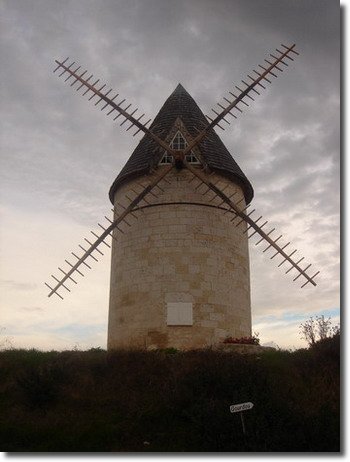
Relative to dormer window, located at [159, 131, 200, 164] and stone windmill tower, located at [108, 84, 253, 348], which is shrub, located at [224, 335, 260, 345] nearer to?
stone windmill tower, located at [108, 84, 253, 348]

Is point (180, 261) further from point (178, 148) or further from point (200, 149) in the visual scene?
point (200, 149)

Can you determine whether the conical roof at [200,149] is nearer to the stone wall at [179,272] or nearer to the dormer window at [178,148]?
the dormer window at [178,148]

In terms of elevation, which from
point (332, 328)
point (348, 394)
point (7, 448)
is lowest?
point (7, 448)

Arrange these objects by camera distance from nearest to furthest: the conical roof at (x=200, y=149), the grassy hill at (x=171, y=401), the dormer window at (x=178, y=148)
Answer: the grassy hill at (x=171, y=401), the dormer window at (x=178, y=148), the conical roof at (x=200, y=149)

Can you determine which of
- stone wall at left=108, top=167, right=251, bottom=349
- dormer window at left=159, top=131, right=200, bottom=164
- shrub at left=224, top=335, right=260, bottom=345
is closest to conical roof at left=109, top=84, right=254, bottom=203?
dormer window at left=159, top=131, right=200, bottom=164

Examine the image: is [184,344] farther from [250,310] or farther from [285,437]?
[285,437]

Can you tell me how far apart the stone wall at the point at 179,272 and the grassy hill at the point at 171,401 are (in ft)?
3.99

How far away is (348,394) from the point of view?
29.6 feet

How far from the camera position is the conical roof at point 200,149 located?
49.7 ft

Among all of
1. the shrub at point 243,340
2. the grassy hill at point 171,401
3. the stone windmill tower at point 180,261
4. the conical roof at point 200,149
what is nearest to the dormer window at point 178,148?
the stone windmill tower at point 180,261

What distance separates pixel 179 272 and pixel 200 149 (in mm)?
3907

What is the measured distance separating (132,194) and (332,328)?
24.0ft

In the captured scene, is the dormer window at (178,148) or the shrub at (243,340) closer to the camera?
the shrub at (243,340)

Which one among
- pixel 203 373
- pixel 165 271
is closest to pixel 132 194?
pixel 165 271
